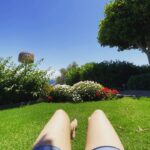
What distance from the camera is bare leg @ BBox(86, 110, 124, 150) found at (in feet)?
6.89

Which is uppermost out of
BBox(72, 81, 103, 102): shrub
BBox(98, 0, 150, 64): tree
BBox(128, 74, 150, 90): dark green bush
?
BBox(98, 0, 150, 64): tree

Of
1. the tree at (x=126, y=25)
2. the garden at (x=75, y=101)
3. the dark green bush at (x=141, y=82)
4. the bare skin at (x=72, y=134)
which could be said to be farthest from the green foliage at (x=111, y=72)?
the bare skin at (x=72, y=134)

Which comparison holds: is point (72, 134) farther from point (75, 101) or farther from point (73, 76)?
point (73, 76)

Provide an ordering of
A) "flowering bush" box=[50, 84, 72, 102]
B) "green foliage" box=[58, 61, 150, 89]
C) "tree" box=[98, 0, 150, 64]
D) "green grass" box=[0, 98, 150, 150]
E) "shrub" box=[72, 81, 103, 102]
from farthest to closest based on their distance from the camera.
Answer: "tree" box=[98, 0, 150, 64]
"green foliage" box=[58, 61, 150, 89]
"flowering bush" box=[50, 84, 72, 102]
"shrub" box=[72, 81, 103, 102]
"green grass" box=[0, 98, 150, 150]

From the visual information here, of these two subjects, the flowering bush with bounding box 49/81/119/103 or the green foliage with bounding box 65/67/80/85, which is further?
the green foliage with bounding box 65/67/80/85

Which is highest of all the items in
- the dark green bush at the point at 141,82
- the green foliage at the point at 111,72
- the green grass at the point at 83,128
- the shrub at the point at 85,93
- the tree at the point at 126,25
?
the tree at the point at 126,25

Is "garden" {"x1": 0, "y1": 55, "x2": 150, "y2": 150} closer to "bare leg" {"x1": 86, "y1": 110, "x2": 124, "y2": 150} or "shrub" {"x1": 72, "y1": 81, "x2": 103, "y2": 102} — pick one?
"shrub" {"x1": 72, "y1": 81, "x2": 103, "y2": 102}

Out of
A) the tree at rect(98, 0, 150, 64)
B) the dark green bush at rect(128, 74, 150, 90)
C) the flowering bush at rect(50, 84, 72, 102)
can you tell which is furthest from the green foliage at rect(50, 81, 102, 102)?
the tree at rect(98, 0, 150, 64)

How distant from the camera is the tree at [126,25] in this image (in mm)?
25073

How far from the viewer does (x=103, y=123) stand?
258 cm

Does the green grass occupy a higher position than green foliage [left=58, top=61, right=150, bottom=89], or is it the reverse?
green foliage [left=58, top=61, right=150, bottom=89]

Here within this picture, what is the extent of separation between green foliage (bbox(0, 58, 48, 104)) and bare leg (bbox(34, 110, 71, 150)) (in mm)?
15164

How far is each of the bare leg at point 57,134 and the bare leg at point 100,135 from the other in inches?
5.9

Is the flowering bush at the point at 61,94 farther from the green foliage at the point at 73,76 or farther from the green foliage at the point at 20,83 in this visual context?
the green foliage at the point at 73,76
